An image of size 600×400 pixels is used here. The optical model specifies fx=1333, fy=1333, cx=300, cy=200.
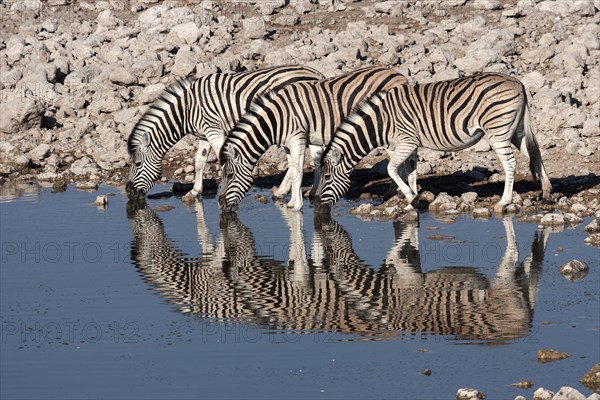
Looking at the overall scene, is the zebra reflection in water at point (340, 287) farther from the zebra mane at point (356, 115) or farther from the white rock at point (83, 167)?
the white rock at point (83, 167)

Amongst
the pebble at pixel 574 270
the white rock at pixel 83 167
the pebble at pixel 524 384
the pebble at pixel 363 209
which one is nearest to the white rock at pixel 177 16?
the white rock at pixel 83 167

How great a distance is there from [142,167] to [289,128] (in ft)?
8.73

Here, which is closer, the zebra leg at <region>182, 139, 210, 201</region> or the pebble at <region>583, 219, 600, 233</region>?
the pebble at <region>583, 219, 600, 233</region>

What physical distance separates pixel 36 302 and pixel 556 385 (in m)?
5.48

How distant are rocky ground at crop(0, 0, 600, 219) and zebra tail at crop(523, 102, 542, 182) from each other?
0.42 metres

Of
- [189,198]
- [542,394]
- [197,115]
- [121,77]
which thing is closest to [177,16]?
[121,77]

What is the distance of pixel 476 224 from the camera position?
16.7 m

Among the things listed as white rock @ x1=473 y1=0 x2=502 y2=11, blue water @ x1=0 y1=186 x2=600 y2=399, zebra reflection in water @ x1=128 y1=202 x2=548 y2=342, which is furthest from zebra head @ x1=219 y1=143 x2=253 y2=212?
white rock @ x1=473 y1=0 x2=502 y2=11

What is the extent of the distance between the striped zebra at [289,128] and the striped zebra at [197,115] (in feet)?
2.37

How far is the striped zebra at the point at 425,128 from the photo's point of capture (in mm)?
17328

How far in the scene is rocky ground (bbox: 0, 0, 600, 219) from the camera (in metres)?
20.0

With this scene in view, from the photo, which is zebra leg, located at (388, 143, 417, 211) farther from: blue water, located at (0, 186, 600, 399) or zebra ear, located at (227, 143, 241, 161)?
zebra ear, located at (227, 143, 241, 161)

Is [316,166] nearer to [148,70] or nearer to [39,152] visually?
[39,152]

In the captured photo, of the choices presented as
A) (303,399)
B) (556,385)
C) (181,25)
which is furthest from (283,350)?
(181,25)
